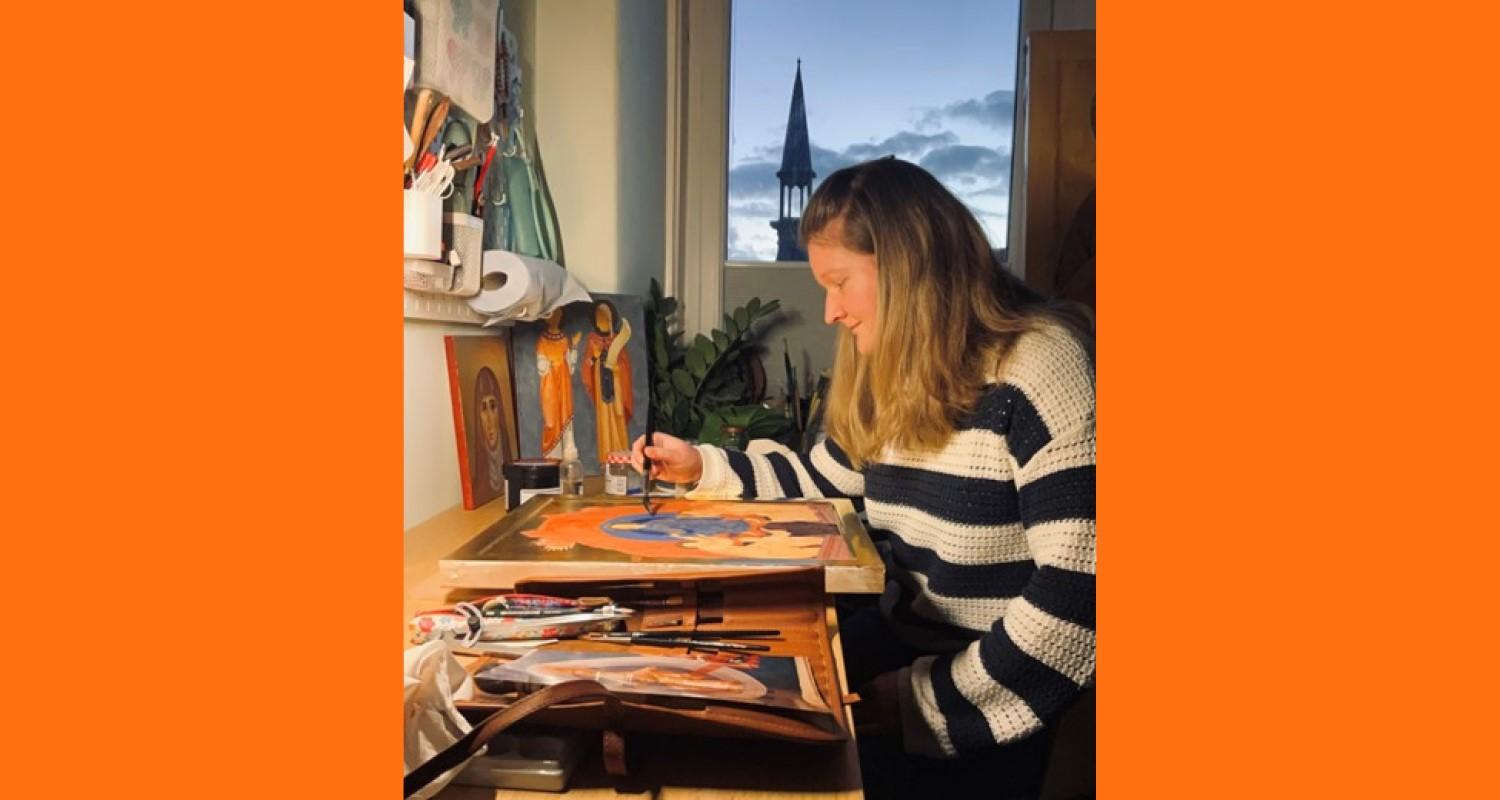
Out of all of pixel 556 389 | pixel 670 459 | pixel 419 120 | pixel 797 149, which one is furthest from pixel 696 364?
pixel 419 120

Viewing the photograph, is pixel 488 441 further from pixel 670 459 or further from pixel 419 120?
pixel 419 120

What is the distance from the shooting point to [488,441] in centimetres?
167

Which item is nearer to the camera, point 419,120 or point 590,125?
point 419,120

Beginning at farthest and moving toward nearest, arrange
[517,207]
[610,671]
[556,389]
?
[556,389]
[517,207]
[610,671]

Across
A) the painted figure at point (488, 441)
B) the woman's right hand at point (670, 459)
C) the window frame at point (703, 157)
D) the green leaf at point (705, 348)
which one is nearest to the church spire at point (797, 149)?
the window frame at point (703, 157)

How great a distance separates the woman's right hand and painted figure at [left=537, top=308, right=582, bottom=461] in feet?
1.18

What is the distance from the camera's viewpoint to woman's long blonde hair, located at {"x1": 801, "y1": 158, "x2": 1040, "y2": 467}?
120 centimetres

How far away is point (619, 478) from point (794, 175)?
140 cm

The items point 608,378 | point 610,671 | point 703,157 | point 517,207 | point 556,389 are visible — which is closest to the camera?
point 610,671

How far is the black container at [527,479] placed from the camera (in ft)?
5.05

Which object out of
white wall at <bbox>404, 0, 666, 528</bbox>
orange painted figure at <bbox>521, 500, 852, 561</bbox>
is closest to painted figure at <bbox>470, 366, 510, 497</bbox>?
orange painted figure at <bbox>521, 500, 852, 561</bbox>

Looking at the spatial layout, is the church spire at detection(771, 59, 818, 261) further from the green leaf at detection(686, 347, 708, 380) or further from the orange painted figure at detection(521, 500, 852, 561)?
the orange painted figure at detection(521, 500, 852, 561)

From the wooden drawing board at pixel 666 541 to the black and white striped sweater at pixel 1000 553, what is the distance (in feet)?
0.33

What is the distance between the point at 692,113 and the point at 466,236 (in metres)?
1.40
